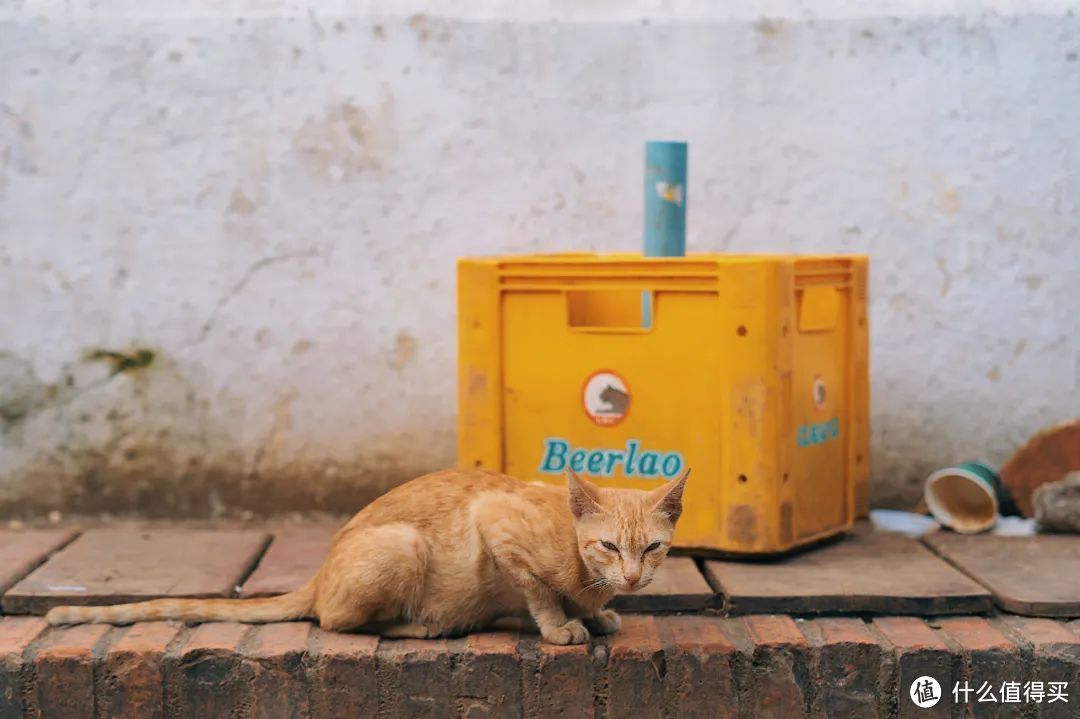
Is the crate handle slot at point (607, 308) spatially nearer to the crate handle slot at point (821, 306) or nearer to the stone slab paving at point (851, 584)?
the crate handle slot at point (821, 306)

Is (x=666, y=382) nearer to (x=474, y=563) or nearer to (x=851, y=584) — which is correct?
(x=851, y=584)

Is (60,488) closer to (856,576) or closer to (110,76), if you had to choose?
(110,76)

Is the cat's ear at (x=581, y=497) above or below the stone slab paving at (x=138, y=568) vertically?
above

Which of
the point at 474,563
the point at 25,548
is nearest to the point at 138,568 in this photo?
the point at 25,548

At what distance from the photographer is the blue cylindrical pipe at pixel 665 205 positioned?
4137 mm

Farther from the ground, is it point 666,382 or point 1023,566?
point 666,382

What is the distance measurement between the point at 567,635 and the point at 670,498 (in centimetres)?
44

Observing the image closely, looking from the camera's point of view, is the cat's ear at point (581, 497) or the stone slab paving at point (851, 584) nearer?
the cat's ear at point (581, 497)

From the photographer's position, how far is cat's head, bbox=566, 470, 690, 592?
3.12 metres

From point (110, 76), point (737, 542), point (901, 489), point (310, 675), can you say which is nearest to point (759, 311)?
point (737, 542)

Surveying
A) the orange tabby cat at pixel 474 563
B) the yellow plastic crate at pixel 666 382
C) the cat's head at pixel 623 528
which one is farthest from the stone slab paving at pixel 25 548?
the cat's head at pixel 623 528

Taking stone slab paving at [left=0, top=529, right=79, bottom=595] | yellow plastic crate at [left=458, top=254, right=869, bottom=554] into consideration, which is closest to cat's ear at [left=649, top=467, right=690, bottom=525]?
yellow plastic crate at [left=458, top=254, right=869, bottom=554]

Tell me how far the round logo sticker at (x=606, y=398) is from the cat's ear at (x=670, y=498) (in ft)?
2.34

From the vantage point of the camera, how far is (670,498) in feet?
10.5
